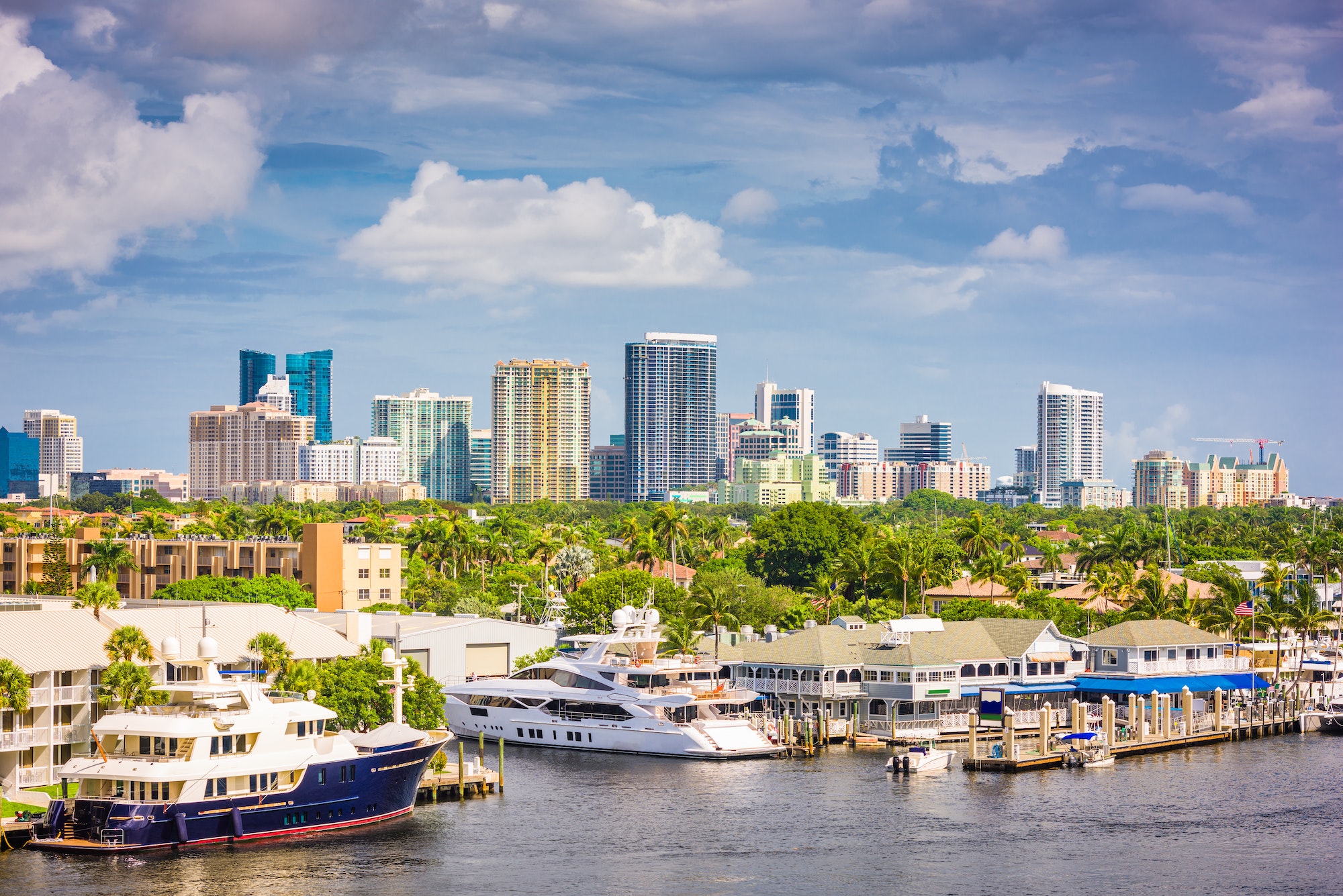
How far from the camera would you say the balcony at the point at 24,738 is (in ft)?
214

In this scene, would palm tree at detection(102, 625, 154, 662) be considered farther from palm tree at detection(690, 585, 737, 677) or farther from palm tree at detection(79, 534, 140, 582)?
palm tree at detection(79, 534, 140, 582)

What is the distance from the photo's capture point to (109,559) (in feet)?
449

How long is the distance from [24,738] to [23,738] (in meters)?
0.03

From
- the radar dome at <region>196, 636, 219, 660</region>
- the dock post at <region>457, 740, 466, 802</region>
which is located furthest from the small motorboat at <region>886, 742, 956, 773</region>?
the radar dome at <region>196, 636, 219, 660</region>

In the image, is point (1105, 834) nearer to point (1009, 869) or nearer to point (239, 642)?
point (1009, 869)

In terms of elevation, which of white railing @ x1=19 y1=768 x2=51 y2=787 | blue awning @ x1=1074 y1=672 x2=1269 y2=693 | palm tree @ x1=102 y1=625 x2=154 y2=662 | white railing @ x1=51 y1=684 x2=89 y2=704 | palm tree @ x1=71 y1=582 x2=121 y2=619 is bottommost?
blue awning @ x1=1074 y1=672 x2=1269 y2=693

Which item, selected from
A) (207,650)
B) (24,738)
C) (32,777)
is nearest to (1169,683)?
(207,650)

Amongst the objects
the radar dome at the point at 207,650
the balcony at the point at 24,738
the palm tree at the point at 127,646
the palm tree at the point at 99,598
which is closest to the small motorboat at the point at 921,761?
the radar dome at the point at 207,650

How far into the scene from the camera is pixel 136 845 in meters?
59.5

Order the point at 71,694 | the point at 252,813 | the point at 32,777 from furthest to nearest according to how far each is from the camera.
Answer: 1. the point at 71,694
2. the point at 32,777
3. the point at 252,813

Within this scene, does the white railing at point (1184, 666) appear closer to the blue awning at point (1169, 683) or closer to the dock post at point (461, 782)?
the blue awning at point (1169, 683)

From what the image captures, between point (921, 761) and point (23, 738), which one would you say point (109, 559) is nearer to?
point (23, 738)

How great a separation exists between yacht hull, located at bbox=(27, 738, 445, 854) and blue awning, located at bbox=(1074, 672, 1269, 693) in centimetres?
4629

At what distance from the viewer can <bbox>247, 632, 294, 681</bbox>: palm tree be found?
7269 centimetres
